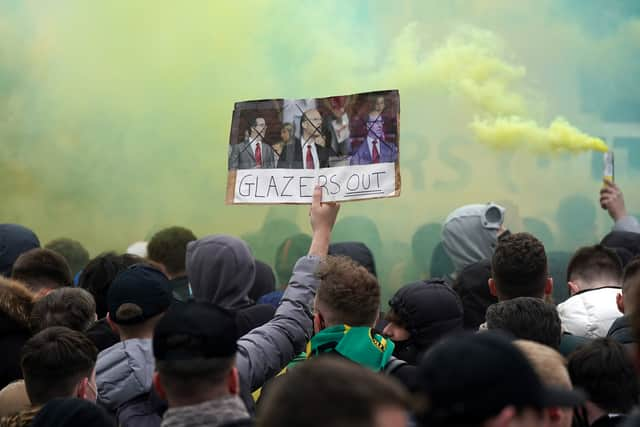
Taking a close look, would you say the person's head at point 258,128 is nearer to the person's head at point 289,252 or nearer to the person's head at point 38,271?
the person's head at point 38,271

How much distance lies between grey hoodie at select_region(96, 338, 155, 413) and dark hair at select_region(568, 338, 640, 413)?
4.17 feet

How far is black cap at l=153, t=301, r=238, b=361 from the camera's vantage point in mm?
2145

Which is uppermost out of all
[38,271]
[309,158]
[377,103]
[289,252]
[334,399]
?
[377,103]

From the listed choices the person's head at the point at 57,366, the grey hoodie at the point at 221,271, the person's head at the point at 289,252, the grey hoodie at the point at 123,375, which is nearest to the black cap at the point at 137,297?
the grey hoodie at the point at 123,375

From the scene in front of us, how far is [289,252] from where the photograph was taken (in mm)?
6676

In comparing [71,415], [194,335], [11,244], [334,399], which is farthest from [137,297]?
[11,244]

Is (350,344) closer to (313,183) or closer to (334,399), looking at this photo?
(313,183)

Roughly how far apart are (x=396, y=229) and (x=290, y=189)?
280cm

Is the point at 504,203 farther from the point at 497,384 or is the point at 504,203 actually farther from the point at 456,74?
the point at 497,384

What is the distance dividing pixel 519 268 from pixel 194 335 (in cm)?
170

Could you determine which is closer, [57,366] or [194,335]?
[194,335]

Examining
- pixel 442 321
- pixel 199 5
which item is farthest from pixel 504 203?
pixel 442 321

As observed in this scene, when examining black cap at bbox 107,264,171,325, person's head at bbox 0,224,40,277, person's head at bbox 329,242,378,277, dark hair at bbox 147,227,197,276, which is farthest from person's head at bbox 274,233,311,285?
black cap at bbox 107,264,171,325

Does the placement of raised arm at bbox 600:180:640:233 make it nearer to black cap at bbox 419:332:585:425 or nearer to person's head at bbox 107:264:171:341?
person's head at bbox 107:264:171:341
